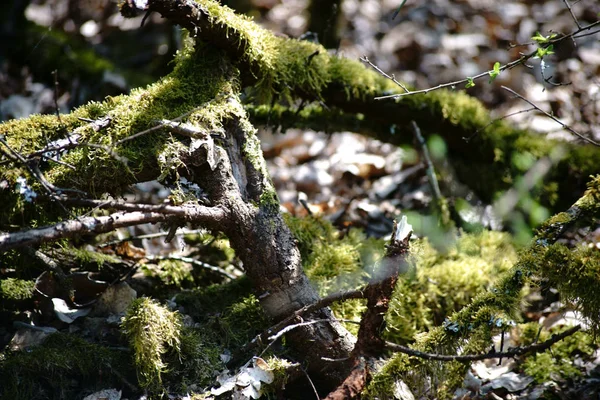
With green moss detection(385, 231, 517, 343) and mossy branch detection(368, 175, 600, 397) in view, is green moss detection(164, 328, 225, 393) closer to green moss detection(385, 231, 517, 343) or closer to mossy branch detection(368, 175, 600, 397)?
mossy branch detection(368, 175, 600, 397)

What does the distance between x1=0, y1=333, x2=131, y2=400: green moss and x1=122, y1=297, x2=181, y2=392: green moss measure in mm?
168

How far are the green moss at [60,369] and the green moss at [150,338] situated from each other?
168mm

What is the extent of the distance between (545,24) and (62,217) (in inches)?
271

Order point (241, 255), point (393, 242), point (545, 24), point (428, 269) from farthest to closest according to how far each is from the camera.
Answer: point (545, 24), point (428, 269), point (241, 255), point (393, 242)

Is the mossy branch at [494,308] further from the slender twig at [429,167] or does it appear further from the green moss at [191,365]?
the slender twig at [429,167]

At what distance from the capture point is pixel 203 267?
146 inches

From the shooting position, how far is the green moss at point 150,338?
253cm

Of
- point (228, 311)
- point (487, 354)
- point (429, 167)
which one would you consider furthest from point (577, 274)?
point (429, 167)

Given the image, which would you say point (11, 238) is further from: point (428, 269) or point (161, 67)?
point (161, 67)

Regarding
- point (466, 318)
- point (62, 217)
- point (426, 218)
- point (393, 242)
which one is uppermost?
point (62, 217)

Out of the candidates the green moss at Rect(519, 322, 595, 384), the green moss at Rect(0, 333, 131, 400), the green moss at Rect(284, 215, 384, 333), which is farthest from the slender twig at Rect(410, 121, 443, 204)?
the green moss at Rect(0, 333, 131, 400)

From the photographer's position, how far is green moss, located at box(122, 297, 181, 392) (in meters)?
2.53

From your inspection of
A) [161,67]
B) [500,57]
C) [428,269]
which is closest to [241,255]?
[428,269]

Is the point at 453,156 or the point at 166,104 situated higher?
the point at 166,104
